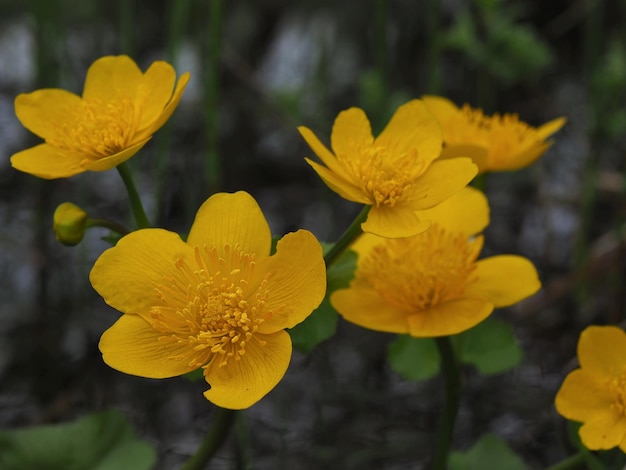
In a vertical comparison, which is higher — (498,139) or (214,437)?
(498,139)

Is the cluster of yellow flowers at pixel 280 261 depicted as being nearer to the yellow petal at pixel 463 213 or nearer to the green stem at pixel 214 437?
the yellow petal at pixel 463 213

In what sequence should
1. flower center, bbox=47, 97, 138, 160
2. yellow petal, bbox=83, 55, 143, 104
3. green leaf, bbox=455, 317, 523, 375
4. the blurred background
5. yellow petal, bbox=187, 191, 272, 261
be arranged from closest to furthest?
yellow petal, bbox=187, 191, 272, 261 → flower center, bbox=47, 97, 138, 160 → yellow petal, bbox=83, 55, 143, 104 → green leaf, bbox=455, 317, 523, 375 → the blurred background

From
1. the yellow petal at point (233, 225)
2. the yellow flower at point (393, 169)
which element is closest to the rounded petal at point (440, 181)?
the yellow flower at point (393, 169)

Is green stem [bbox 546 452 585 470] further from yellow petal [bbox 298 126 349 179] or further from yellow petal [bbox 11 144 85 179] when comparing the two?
yellow petal [bbox 11 144 85 179]

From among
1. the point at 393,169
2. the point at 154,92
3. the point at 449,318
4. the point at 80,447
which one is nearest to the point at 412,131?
the point at 393,169

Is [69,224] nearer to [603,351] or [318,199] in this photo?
[603,351]

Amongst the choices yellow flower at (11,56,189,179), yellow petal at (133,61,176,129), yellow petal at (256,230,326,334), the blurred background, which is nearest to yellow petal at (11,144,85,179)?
yellow flower at (11,56,189,179)

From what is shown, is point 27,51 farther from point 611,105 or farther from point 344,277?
point 344,277
